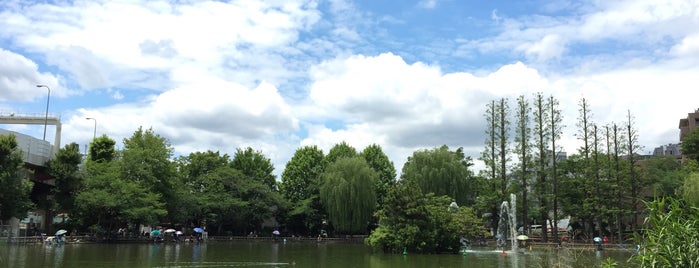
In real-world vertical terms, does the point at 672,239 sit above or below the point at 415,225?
above

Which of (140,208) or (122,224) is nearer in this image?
(140,208)

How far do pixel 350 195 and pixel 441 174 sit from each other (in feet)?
31.4

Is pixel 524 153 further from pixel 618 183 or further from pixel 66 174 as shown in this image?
pixel 66 174

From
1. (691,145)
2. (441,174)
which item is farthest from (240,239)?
(691,145)

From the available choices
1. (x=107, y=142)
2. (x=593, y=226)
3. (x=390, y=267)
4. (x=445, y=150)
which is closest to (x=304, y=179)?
(x=445, y=150)

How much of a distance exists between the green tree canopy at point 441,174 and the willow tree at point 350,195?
456 cm

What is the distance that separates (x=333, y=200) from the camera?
57.4m

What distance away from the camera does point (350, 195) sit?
187 ft

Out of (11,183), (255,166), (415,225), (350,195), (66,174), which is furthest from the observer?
(255,166)

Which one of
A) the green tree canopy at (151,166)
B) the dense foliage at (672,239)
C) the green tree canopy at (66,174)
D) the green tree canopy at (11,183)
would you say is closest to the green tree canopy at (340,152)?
the green tree canopy at (151,166)

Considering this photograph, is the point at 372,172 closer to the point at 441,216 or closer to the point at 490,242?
the point at 490,242

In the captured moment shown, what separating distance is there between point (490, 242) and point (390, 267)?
94.5 feet

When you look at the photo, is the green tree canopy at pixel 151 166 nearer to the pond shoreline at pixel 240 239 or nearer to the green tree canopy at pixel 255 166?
the pond shoreline at pixel 240 239

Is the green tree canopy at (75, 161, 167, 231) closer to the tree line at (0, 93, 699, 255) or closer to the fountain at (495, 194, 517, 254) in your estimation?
the tree line at (0, 93, 699, 255)
